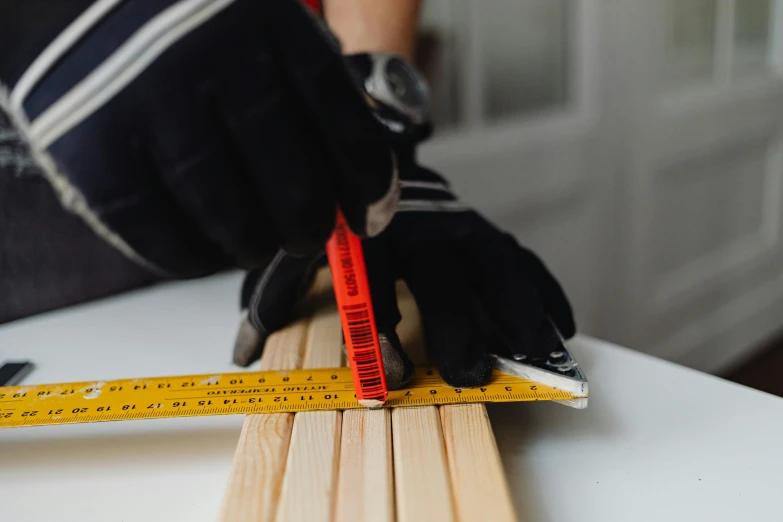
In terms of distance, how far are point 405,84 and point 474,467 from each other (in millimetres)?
405

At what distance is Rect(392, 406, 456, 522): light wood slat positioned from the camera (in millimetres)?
335

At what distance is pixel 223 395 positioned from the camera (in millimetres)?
449

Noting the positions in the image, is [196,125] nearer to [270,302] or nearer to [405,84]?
[270,302]

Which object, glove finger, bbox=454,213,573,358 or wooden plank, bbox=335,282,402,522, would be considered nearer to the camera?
wooden plank, bbox=335,282,402,522

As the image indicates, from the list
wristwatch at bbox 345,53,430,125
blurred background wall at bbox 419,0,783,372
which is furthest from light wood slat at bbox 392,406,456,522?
blurred background wall at bbox 419,0,783,372

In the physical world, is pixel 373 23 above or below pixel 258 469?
above

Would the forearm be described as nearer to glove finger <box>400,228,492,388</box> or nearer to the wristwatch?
the wristwatch

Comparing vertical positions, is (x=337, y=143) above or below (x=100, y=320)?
above

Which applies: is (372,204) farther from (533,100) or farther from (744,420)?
(533,100)

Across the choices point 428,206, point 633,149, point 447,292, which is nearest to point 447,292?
point 447,292

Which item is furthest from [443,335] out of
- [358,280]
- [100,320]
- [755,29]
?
[755,29]

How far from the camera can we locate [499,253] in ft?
1.69

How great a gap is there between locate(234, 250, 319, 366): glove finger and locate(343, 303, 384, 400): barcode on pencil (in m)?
0.14

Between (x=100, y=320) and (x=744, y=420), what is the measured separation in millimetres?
612
